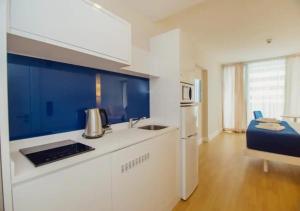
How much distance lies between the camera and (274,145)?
253cm

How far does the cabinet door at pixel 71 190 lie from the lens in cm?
76

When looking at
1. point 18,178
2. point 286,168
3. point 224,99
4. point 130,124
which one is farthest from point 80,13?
point 224,99

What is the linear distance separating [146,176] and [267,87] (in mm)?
5547

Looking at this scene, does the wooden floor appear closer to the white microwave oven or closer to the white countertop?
the white countertop

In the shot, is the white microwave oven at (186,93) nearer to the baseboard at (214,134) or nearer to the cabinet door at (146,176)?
the cabinet door at (146,176)

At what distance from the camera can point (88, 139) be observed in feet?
4.60

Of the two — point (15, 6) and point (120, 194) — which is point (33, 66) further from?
point (120, 194)

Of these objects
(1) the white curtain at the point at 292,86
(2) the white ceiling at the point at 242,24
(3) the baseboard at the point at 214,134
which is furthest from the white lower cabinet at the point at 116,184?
(1) the white curtain at the point at 292,86

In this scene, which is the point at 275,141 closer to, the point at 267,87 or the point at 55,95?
the point at 55,95

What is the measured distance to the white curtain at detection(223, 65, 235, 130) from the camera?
569 cm

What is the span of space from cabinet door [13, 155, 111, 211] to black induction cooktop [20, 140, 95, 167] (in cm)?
9

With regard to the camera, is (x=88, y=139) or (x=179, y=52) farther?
(x=179, y=52)

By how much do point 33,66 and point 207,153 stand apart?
3604 millimetres

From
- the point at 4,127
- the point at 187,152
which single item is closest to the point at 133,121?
the point at 187,152
